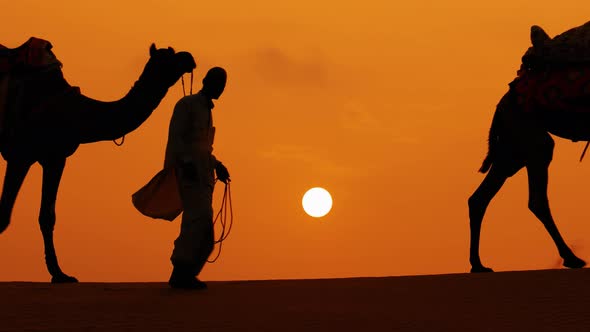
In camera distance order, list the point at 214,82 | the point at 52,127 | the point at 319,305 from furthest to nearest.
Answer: the point at 52,127, the point at 214,82, the point at 319,305

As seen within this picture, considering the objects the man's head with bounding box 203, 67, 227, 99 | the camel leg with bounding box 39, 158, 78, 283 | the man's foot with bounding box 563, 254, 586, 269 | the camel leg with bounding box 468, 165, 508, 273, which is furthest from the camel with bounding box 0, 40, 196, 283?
the man's foot with bounding box 563, 254, 586, 269

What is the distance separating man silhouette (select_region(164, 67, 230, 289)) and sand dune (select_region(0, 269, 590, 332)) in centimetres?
28

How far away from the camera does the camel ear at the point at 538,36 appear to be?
11.1 metres

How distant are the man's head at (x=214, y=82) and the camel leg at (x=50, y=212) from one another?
7.93ft

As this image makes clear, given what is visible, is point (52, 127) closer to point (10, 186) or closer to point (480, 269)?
point (10, 186)

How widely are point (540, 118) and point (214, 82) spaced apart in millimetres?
4114

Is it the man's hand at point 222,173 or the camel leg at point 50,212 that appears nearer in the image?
the man's hand at point 222,173

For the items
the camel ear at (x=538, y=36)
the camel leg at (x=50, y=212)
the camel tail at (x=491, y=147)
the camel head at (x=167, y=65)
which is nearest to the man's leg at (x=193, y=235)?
the camel head at (x=167, y=65)

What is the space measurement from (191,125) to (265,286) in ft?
5.85

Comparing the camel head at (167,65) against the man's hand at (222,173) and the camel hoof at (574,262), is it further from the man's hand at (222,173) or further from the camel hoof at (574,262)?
the camel hoof at (574,262)

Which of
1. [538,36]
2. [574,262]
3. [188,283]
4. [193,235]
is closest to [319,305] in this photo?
[193,235]

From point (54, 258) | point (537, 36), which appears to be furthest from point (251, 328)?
point (537, 36)

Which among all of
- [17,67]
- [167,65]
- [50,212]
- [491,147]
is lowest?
[50,212]

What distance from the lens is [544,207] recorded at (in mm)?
10750
